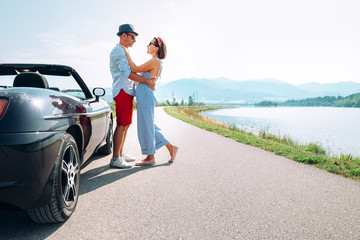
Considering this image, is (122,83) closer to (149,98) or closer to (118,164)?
(149,98)

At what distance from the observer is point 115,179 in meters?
3.87

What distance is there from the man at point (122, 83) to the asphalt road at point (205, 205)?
1.70 ft

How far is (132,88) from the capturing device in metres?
4.60

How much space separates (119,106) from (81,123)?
1552mm

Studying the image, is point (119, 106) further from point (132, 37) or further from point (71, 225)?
point (71, 225)

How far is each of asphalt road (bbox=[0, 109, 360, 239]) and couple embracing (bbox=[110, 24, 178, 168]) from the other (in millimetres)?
455

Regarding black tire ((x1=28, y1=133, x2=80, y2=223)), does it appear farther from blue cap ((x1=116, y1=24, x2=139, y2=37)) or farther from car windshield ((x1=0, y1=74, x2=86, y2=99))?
blue cap ((x1=116, y1=24, x2=139, y2=37))

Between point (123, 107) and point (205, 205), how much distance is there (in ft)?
7.67

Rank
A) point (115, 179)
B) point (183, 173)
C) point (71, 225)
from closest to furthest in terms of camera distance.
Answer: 1. point (71, 225)
2. point (115, 179)
3. point (183, 173)

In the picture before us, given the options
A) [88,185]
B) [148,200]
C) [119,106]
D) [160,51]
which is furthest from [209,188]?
[160,51]

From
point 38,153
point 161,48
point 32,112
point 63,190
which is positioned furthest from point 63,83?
point 38,153

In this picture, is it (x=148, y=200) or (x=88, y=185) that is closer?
(x=148, y=200)

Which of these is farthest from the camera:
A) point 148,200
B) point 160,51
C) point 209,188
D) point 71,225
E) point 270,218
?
point 160,51

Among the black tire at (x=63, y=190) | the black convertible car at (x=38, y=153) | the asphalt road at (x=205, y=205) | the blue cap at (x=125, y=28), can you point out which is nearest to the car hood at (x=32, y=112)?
the black convertible car at (x=38, y=153)
